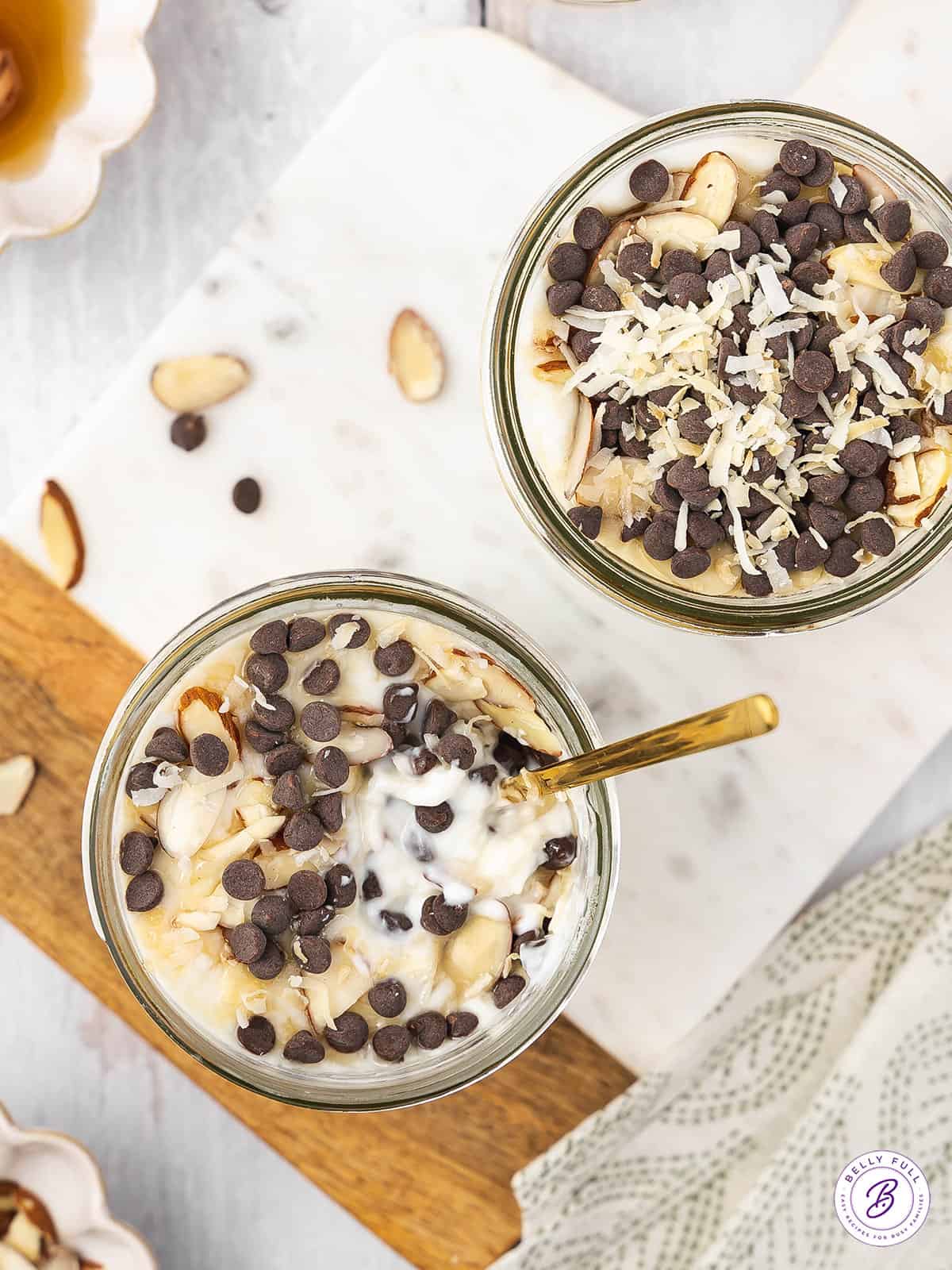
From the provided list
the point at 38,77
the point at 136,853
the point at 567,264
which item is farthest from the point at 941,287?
the point at 38,77

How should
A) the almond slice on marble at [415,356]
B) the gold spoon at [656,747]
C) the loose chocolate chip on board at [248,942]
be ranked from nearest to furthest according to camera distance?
the gold spoon at [656,747] < the loose chocolate chip on board at [248,942] < the almond slice on marble at [415,356]

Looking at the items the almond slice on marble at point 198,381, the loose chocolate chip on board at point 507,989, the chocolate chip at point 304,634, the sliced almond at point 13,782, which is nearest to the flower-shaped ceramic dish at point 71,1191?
the sliced almond at point 13,782

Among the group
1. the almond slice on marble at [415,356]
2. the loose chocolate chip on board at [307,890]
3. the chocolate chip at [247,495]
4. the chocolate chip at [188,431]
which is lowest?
the loose chocolate chip on board at [307,890]

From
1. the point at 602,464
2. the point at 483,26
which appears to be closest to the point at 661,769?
the point at 602,464

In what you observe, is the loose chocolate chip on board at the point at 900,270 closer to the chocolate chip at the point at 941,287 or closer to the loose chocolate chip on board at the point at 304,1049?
the chocolate chip at the point at 941,287

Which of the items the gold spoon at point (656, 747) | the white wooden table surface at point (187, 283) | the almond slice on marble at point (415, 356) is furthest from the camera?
the white wooden table surface at point (187, 283)

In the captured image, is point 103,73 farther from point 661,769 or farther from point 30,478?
point 661,769
